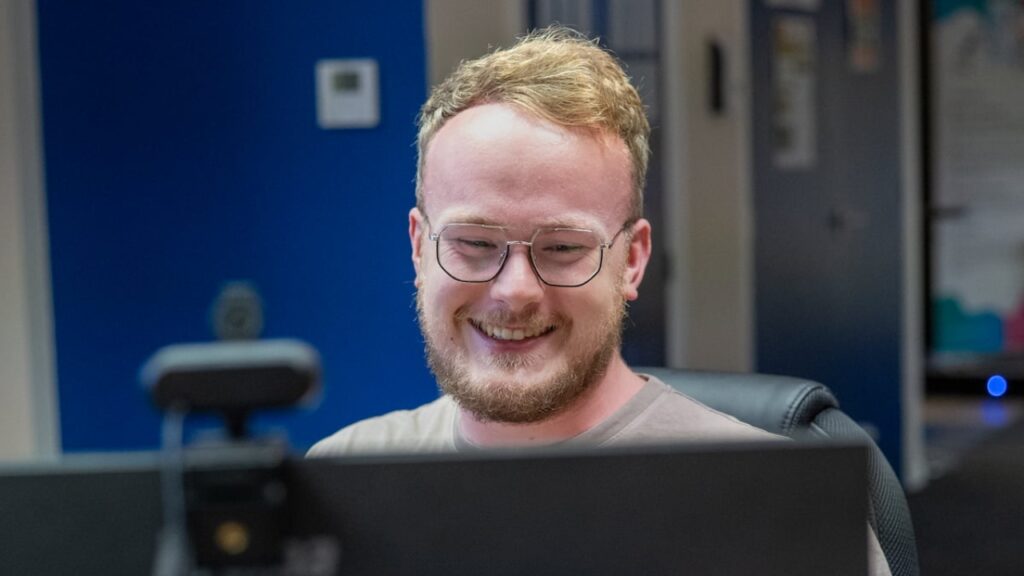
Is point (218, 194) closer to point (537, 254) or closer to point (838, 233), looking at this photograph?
point (537, 254)

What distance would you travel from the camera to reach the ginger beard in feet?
4.84

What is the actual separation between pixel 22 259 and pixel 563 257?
6.68 feet

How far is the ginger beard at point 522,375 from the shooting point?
4.84ft

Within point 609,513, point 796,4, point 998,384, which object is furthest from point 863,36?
point 609,513

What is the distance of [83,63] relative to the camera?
314 centimetres

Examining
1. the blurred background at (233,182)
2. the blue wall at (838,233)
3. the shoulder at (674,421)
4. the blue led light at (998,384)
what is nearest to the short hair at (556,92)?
the shoulder at (674,421)

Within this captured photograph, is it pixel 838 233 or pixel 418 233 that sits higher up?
pixel 418 233

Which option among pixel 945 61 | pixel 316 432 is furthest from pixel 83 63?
pixel 945 61

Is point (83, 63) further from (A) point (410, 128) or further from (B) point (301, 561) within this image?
(B) point (301, 561)

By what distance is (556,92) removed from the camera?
1511 mm

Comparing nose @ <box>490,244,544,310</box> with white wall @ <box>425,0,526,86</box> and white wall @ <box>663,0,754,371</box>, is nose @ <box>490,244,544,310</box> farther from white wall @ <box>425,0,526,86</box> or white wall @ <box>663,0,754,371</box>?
white wall @ <box>663,0,754,371</box>

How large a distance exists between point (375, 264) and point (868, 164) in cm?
271

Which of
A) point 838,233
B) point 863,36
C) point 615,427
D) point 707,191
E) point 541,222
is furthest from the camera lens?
point 863,36

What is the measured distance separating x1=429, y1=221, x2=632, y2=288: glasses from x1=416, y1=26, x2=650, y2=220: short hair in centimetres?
11
